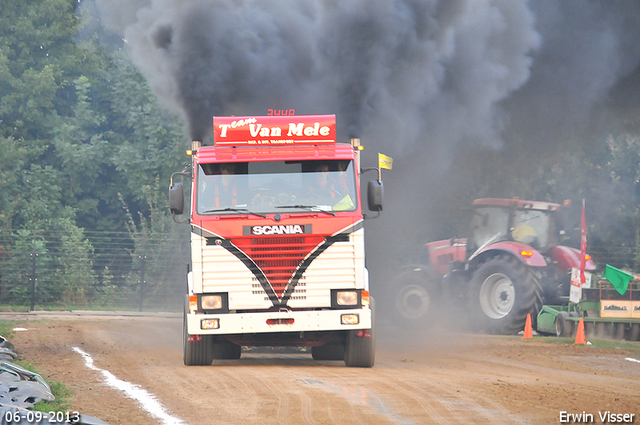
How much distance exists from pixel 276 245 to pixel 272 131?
1726 millimetres

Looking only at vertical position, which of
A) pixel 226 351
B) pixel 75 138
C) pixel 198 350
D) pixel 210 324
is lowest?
pixel 226 351

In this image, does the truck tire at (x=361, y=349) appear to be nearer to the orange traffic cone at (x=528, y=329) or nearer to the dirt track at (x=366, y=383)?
the dirt track at (x=366, y=383)

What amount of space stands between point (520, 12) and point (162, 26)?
8647mm

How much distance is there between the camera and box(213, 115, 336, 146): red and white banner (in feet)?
35.9

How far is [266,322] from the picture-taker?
33.3 feet

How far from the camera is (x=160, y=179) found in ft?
107

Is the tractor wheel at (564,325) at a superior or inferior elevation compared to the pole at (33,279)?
inferior

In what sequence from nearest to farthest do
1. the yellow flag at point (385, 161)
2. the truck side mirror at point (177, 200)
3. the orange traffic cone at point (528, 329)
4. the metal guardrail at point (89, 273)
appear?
the truck side mirror at point (177, 200) < the orange traffic cone at point (528, 329) < the yellow flag at point (385, 161) < the metal guardrail at point (89, 273)

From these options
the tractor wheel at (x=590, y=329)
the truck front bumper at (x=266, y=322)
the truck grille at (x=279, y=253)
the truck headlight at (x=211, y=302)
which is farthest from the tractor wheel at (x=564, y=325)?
the truck headlight at (x=211, y=302)

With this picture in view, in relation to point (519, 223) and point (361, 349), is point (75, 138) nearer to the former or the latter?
point (519, 223)

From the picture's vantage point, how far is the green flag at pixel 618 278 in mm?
15727

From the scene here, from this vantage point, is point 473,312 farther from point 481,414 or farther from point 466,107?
point 481,414

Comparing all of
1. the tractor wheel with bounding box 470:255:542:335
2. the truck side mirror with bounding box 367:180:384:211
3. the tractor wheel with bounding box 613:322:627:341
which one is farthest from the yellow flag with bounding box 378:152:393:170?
the truck side mirror with bounding box 367:180:384:211

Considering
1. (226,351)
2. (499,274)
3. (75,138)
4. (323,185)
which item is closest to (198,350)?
(226,351)
